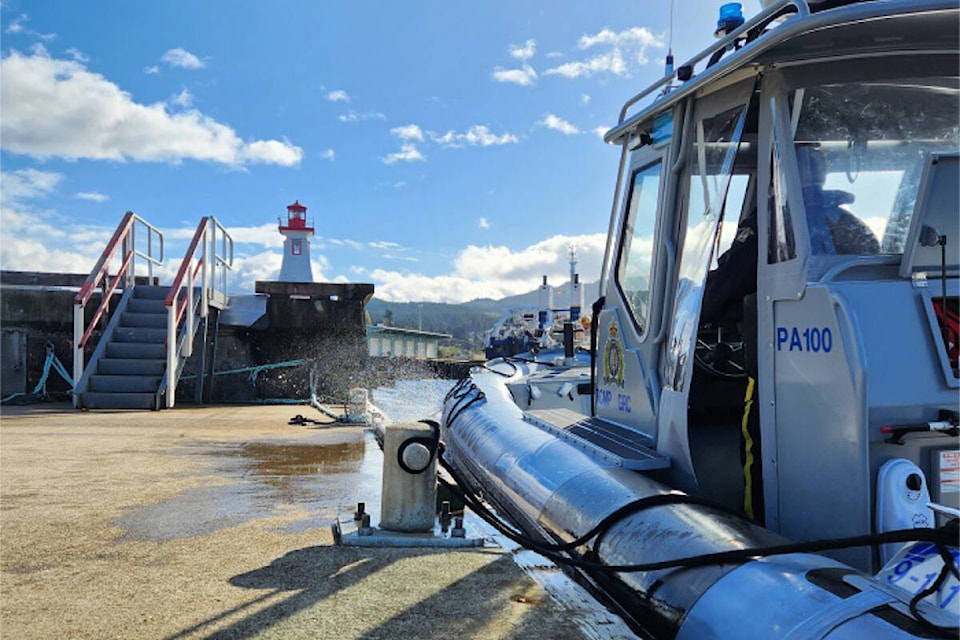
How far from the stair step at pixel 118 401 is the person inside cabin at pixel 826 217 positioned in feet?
27.6

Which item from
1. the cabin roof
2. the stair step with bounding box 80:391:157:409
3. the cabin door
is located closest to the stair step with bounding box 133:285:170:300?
the stair step with bounding box 80:391:157:409

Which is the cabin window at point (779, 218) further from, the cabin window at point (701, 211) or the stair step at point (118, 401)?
the stair step at point (118, 401)

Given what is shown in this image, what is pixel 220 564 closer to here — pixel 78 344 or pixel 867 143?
pixel 867 143

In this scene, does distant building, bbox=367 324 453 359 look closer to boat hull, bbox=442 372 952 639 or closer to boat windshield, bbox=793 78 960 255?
boat hull, bbox=442 372 952 639

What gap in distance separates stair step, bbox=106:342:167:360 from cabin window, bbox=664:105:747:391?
28.0 feet

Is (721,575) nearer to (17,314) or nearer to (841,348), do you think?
(841,348)

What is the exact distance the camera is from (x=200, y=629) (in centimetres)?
251

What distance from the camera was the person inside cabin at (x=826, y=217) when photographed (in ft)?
8.87

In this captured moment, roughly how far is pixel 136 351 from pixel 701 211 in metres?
8.89

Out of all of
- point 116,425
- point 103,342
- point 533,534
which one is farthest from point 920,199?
point 103,342

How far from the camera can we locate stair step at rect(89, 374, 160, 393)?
9.45 meters

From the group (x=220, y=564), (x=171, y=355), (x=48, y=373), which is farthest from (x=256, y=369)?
(x=220, y=564)

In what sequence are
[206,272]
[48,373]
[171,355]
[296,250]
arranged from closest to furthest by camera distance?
1. [171,355]
2. [48,373]
3. [206,272]
4. [296,250]

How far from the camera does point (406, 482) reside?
3637 millimetres
